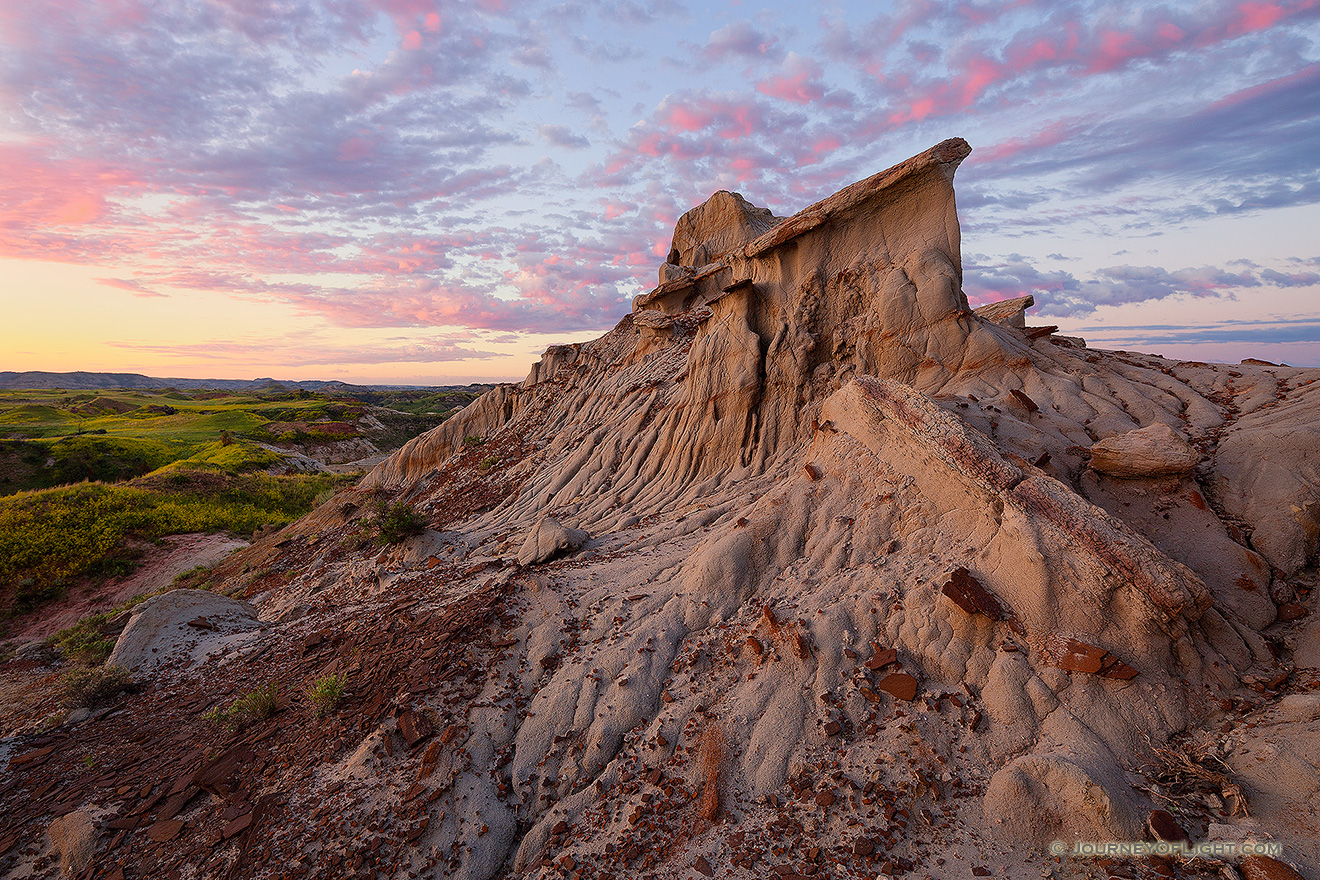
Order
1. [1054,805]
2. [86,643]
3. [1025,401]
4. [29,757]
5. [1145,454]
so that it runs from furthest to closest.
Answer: [86,643], [1025,401], [29,757], [1145,454], [1054,805]

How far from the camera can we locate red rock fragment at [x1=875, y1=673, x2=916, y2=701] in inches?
253

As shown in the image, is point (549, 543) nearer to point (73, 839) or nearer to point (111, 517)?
point (73, 839)

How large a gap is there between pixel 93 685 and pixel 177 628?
6.63 feet

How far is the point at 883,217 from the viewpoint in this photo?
42.0 feet

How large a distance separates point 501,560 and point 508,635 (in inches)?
137

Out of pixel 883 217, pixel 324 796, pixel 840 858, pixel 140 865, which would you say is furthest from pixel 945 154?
pixel 140 865

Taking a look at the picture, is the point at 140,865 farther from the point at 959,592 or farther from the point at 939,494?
the point at 939,494

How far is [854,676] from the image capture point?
22.3 feet

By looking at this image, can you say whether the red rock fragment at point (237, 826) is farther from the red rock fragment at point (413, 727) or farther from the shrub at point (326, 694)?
the red rock fragment at point (413, 727)

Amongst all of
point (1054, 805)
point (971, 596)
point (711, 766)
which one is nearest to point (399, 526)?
point (711, 766)

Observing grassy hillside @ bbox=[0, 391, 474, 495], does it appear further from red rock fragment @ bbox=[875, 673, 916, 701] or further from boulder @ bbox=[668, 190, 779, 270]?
red rock fragment @ bbox=[875, 673, 916, 701]

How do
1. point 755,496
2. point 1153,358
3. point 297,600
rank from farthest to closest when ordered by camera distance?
point 297,600
point 1153,358
point 755,496

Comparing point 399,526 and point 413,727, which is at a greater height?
point 399,526

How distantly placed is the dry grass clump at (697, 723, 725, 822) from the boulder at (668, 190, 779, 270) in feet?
75.6
